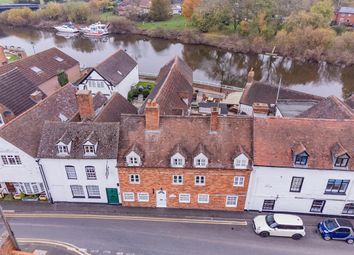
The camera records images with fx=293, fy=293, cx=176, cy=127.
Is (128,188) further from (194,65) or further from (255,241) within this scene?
(194,65)

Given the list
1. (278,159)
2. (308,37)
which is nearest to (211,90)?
(278,159)

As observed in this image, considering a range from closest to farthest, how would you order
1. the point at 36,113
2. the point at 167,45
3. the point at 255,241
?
the point at 255,241 → the point at 36,113 → the point at 167,45

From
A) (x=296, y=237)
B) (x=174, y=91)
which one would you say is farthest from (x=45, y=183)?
(x=296, y=237)

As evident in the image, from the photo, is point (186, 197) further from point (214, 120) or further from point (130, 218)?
point (214, 120)

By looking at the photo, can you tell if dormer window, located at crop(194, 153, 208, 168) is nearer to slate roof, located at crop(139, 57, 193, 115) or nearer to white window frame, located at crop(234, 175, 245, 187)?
white window frame, located at crop(234, 175, 245, 187)

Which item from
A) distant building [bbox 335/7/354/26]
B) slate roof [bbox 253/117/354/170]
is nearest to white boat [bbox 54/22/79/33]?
distant building [bbox 335/7/354/26]
